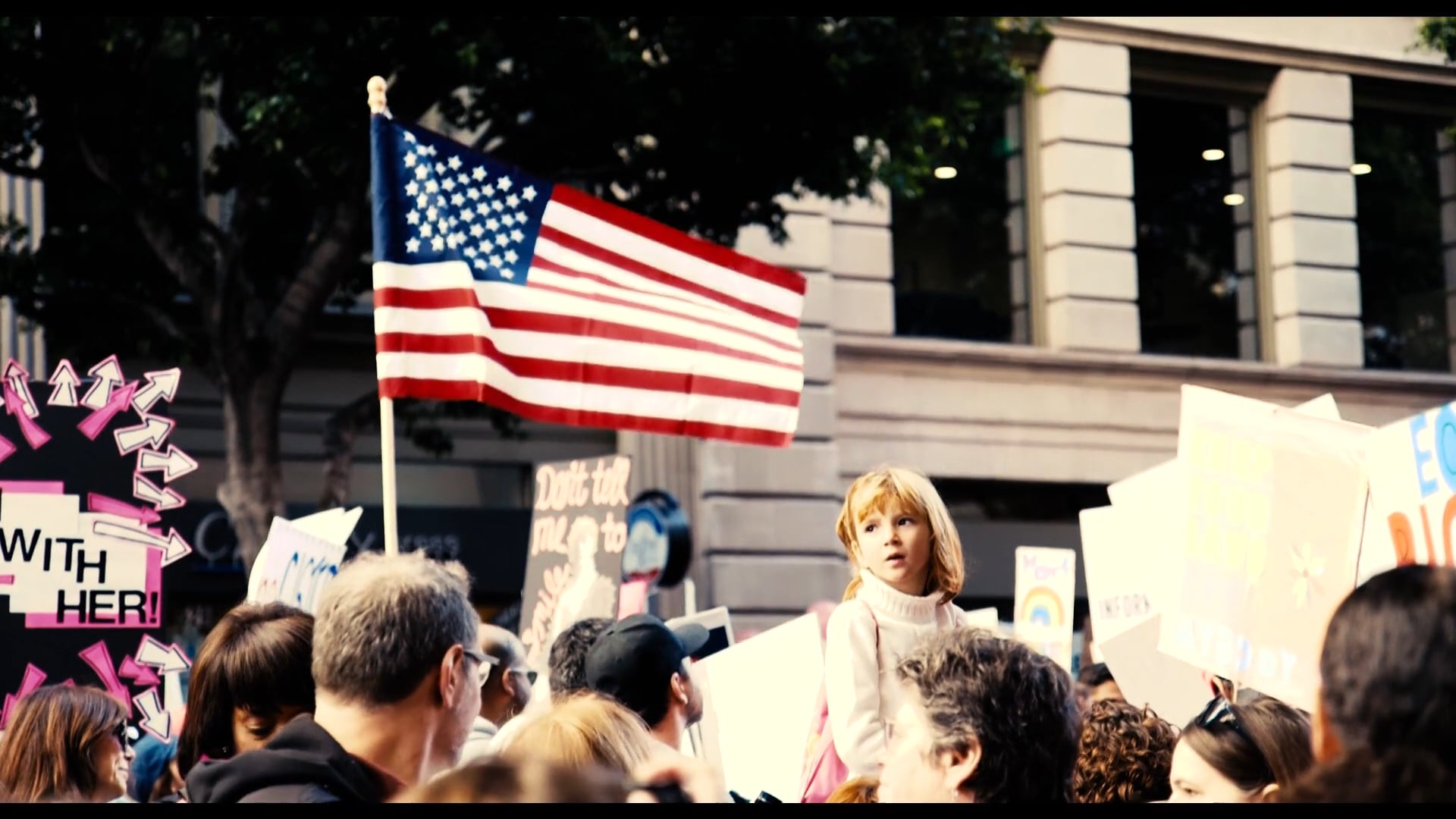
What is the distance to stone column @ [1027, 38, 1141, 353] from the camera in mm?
19891

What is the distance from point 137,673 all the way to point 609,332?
2.09 m


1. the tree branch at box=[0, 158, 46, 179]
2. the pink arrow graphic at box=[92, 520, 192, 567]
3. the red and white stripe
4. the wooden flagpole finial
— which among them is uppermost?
the tree branch at box=[0, 158, 46, 179]

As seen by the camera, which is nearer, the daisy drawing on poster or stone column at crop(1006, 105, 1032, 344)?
the daisy drawing on poster

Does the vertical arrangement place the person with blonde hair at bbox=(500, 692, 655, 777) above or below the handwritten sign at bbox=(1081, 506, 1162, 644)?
below

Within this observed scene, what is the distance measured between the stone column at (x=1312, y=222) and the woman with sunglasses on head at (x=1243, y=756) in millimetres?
17014

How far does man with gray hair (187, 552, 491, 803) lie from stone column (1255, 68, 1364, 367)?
18.2 m

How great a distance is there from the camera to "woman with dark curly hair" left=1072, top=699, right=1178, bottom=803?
4938 millimetres

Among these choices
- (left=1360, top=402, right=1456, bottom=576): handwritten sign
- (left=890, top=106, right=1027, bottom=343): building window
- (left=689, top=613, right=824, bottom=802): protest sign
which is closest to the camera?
(left=1360, top=402, right=1456, bottom=576): handwritten sign

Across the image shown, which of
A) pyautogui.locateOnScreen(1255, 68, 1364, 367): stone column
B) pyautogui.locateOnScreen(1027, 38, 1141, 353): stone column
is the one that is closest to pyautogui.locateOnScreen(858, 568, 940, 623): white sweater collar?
pyautogui.locateOnScreen(1027, 38, 1141, 353): stone column

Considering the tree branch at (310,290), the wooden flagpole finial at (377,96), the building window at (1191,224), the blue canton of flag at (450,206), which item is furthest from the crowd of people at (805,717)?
the building window at (1191,224)

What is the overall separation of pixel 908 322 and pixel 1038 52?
2.97 meters

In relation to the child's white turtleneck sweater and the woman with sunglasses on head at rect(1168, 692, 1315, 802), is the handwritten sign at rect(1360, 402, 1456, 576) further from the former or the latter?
the child's white turtleneck sweater

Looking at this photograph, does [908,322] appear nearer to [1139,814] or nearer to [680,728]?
[680,728]

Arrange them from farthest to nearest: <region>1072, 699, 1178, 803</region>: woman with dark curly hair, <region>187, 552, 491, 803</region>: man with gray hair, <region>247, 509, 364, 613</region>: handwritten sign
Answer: <region>247, 509, 364, 613</region>: handwritten sign → <region>1072, 699, 1178, 803</region>: woman with dark curly hair → <region>187, 552, 491, 803</region>: man with gray hair
